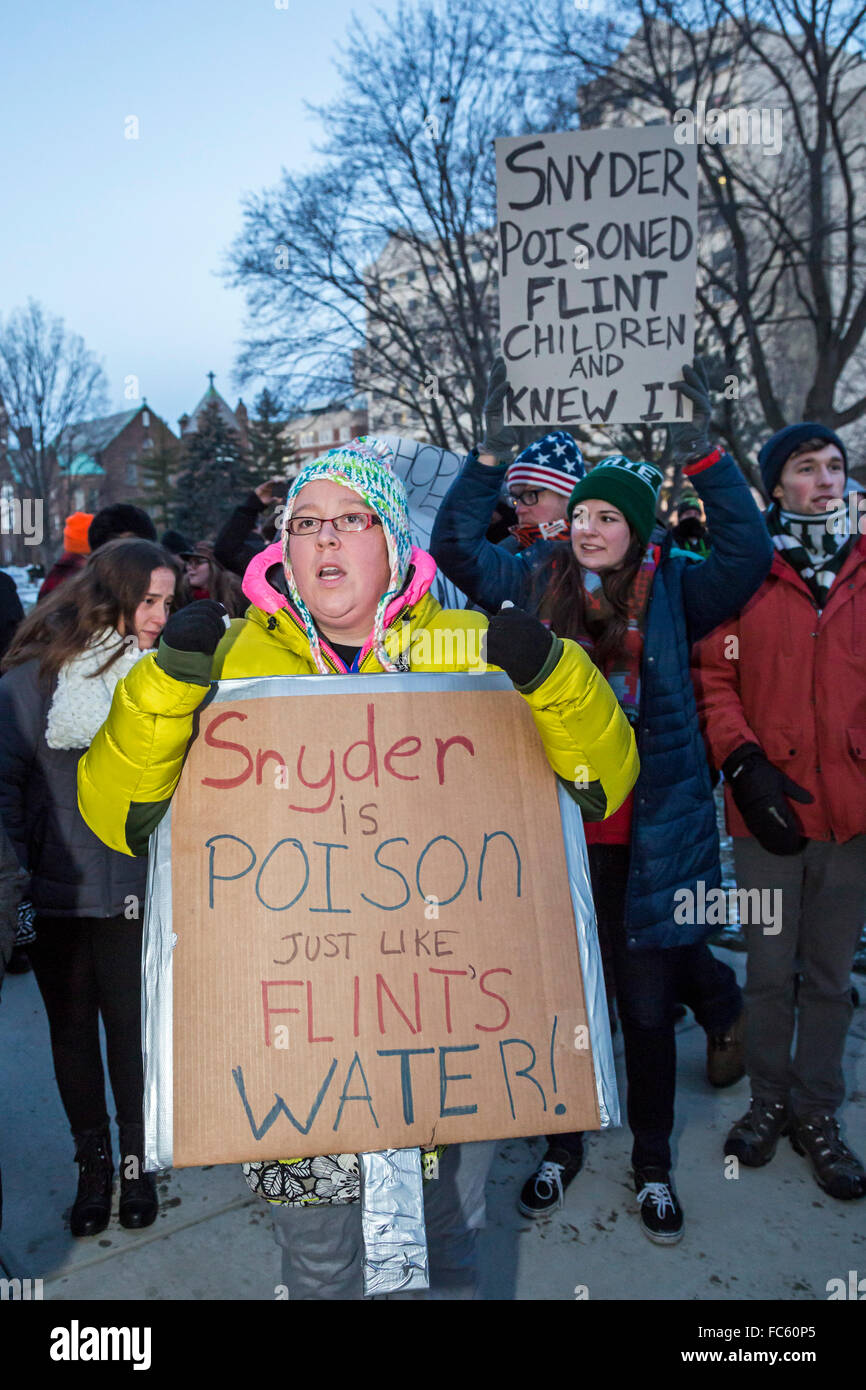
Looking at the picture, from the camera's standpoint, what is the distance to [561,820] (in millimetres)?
1719

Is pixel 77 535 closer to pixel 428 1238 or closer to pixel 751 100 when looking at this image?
pixel 428 1238

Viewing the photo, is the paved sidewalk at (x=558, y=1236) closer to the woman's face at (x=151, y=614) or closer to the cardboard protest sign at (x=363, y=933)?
the cardboard protest sign at (x=363, y=933)

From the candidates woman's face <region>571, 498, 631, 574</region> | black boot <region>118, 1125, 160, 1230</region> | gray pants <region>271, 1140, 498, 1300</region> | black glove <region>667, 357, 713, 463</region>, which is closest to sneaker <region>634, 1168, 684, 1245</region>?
gray pants <region>271, 1140, 498, 1300</region>

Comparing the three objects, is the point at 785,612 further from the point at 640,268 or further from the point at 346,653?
the point at 346,653

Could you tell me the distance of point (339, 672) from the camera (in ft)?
6.22

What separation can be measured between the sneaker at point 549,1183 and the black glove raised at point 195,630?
208 cm

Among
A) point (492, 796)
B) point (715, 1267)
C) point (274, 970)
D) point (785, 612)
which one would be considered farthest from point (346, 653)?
point (715, 1267)

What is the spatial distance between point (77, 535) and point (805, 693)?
4.49 m

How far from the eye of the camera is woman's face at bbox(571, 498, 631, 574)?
2.70 metres

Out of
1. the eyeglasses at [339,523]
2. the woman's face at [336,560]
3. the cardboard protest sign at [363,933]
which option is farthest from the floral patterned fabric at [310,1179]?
the eyeglasses at [339,523]

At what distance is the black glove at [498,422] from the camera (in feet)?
8.57

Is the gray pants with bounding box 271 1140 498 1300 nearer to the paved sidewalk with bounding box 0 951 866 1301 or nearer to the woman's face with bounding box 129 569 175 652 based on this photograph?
A: the paved sidewalk with bounding box 0 951 866 1301

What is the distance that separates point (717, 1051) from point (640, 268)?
2.62 meters

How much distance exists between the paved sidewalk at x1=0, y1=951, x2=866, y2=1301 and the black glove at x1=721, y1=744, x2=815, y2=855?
3.37ft
